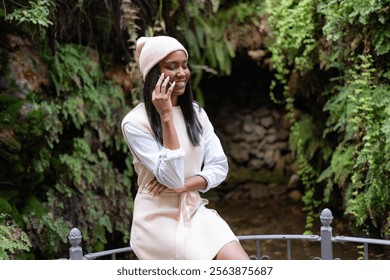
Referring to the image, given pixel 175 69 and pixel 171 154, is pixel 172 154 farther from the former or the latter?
pixel 175 69

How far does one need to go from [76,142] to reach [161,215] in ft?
11.2

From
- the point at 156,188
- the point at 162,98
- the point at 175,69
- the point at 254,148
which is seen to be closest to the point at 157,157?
the point at 156,188

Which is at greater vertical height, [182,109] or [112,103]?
[182,109]

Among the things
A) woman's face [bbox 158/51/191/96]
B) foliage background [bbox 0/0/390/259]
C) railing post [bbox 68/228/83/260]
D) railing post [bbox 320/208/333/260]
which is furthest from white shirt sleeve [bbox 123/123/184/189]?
foliage background [bbox 0/0/390/259]

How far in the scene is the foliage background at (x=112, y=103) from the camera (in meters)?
6.39

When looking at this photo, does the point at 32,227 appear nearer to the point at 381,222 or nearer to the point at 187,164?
the point at 187,164

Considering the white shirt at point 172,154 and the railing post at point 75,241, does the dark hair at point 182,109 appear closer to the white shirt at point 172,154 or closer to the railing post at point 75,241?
the white shirt at point 172,154

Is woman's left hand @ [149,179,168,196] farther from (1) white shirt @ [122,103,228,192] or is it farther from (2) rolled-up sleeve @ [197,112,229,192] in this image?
(2) rolled-up sleeve @ [197,112,229,192]

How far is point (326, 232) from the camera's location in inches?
197

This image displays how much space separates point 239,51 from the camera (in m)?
9.83

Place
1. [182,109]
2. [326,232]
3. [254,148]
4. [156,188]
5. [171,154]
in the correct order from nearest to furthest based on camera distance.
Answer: [171,154]
[156,188]
[182,109]
[326,232]
[254,148]

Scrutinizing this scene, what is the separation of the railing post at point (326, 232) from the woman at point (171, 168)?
1.10 meters

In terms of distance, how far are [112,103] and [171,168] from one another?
404cm

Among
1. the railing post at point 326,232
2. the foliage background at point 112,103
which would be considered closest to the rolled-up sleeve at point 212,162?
the railing post at point 326,232
